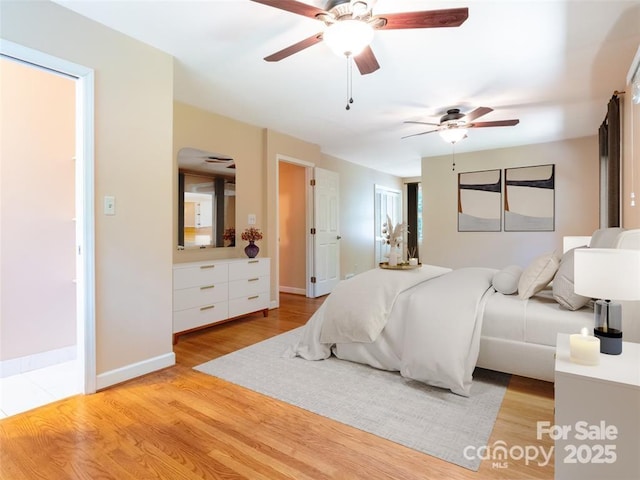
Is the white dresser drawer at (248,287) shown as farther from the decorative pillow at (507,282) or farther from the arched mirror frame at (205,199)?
the decorative pillow at (507,282)

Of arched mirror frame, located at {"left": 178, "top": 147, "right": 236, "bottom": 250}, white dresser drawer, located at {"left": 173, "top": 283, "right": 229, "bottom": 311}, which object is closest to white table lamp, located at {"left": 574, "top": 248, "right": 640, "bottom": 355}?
white dresser drawer, located at {"left": 173, "top": 283, "right": 229, "bottom": 311}

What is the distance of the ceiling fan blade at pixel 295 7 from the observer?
172 cm

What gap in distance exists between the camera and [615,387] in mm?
1137

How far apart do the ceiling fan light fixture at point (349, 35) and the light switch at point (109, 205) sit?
5.81ft

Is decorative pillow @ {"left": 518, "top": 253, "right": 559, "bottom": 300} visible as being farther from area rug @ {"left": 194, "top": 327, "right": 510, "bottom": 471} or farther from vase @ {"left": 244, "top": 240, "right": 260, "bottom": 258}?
vase @ {"left": 244, "top": 240, "right": 260, "bottom": 258}

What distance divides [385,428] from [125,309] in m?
1.93

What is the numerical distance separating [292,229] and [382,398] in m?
4.11

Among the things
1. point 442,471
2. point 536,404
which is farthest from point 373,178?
point 442,471

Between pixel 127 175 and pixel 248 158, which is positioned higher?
pixel 248 158

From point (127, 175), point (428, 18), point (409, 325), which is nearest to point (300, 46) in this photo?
point (428, 18)

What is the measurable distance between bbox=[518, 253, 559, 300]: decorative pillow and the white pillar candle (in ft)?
3.45

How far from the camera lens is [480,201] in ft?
19.2

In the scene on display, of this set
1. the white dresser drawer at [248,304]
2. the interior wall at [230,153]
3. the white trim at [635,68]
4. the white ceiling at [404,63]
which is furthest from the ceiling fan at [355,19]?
the white dresser drawer at [248,304]

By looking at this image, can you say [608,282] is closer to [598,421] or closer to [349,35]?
[598,421]
